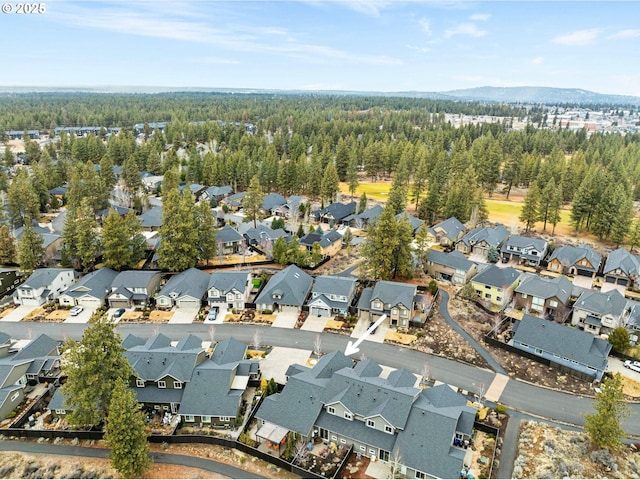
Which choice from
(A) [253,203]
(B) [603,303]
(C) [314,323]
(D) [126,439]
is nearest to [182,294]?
(C) [314,323]

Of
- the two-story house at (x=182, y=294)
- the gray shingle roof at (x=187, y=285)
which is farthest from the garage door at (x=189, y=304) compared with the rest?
the gray shingle roof at (x=187, y=285)

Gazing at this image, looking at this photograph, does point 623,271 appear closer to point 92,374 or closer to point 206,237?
point 206,237

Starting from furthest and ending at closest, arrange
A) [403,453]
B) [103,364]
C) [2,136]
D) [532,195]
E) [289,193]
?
1. [2,136]
2. [289,193]
3. [532,195]
4. [103,364]
5. [403,453]

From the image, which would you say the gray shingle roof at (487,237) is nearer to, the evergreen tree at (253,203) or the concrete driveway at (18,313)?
the evergreen tree at (253,203)

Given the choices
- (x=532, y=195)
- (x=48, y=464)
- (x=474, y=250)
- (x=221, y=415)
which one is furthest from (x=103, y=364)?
(x=532, y=195)

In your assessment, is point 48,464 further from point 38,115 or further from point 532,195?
point 38,115

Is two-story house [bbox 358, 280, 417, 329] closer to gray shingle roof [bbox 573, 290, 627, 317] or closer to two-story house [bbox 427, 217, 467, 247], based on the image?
gray shingle roof [bbox 573, 290, 627, 317]

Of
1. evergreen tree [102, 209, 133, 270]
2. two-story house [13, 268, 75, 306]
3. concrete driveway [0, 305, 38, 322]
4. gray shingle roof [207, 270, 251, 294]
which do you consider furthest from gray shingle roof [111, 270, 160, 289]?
concrete driveway [0, 305, 38, 322]
